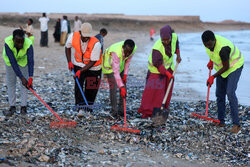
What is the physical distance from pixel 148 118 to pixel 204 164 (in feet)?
6.49

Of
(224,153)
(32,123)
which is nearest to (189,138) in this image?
(224,153)

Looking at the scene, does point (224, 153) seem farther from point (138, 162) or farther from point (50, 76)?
point (50, 76)

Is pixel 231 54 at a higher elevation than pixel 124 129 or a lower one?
higher

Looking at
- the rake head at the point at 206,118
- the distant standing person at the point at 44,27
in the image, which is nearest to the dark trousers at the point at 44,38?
the distant standing person at the point at 44,27

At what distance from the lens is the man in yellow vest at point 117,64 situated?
588 cm

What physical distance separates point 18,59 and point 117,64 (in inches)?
71.2

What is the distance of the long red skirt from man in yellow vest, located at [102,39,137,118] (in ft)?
1.79

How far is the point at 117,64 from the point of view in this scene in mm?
5957

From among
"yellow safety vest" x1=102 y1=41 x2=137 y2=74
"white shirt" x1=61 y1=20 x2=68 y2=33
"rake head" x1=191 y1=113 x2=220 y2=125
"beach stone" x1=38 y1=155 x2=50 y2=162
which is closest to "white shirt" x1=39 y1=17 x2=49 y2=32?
"white shirt" x1=61 y1=20 x2=68 y2=33

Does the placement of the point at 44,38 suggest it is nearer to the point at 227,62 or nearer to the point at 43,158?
the point at 227,62

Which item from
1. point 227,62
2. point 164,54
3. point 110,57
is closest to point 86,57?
point 110,57

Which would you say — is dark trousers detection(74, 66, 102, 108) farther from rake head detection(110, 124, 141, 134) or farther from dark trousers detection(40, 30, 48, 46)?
dark trousers detection(40, 30, 48, 46)

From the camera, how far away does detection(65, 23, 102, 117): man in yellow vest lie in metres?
6.02

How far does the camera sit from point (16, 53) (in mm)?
5621
